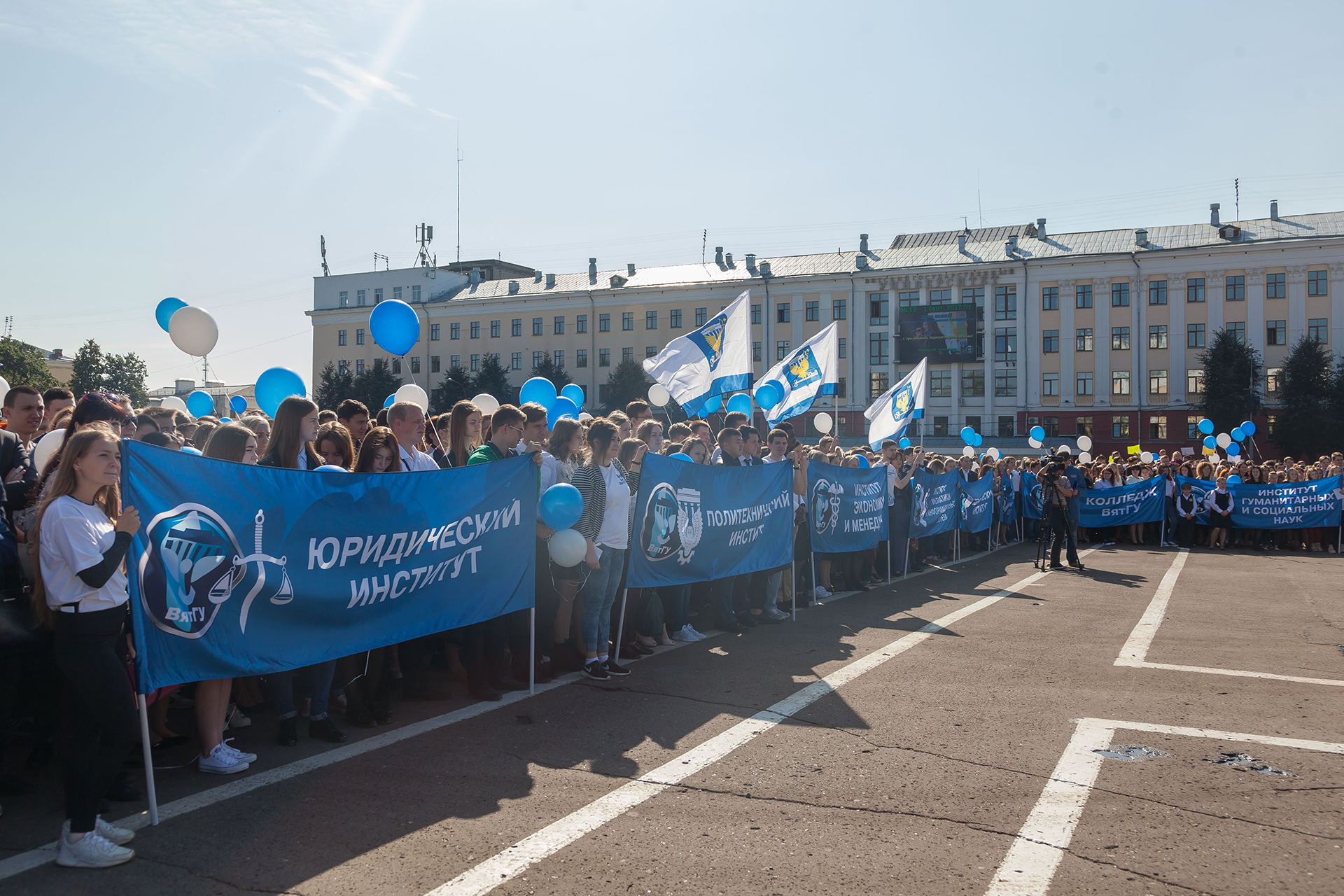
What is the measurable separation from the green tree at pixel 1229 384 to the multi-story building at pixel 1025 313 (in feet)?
6.33

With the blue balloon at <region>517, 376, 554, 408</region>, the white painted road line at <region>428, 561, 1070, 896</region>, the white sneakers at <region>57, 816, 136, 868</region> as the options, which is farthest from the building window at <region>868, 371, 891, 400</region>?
the white sneakers at <region>57, 816, 136, 868</region>

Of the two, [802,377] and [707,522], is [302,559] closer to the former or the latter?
[707,522]

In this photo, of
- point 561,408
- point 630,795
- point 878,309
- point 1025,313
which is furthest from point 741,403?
point 878,309

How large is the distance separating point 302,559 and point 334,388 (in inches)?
2880

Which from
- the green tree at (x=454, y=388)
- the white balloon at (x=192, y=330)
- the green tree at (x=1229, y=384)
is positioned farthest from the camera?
the green tree at (x=454, y=388)

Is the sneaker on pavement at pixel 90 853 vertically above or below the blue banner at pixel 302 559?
below

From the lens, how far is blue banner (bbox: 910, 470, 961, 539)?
14344 mm

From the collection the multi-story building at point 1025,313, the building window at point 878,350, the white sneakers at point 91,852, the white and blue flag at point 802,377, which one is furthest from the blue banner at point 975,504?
the building window at point 878,350

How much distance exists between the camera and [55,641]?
403 cm

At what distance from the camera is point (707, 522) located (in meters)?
8.69

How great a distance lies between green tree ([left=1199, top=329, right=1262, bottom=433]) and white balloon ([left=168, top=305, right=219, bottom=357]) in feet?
188

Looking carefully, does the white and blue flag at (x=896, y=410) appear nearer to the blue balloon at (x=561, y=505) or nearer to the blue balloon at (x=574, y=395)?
the blue balloon at (x=574, y=395)

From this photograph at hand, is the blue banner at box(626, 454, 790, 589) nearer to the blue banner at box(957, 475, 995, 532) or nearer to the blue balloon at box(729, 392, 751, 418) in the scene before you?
the blue balloon at box(729, 392, 751, 418)

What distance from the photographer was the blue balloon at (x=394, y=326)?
791 cm
